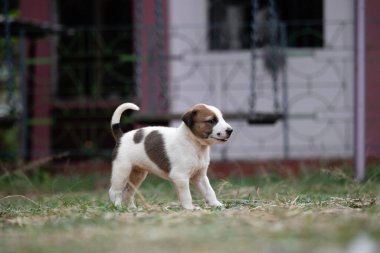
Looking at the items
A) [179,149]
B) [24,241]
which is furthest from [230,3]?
[24,241]

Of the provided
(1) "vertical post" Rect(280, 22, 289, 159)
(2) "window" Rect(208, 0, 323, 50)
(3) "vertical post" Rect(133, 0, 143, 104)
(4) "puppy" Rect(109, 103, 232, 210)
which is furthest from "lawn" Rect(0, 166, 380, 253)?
(2) "window" Rect(208, 0, 323, 50)

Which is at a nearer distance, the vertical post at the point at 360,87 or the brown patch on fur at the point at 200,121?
the brown patch on fur at the point at 200,121

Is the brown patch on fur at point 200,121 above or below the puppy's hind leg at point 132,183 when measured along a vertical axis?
above

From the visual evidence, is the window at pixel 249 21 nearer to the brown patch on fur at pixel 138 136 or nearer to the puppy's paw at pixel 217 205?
the brown patch on fur at pixel 138 136

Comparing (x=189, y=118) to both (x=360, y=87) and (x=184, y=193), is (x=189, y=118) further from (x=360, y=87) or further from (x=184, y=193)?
(x=360, y=87)

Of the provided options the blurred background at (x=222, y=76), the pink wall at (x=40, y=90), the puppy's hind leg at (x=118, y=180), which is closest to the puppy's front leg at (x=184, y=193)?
the puppy's hind leg at (x=118, y=180)

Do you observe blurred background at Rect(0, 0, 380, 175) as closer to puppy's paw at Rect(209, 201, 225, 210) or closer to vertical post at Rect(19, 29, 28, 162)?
vertical post at Rect(19, 29, 28, 162)

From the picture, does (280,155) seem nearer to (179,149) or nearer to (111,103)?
(111,103)

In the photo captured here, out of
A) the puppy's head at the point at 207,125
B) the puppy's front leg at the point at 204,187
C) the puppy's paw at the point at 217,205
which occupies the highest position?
the puppy's head at the point at 207,125

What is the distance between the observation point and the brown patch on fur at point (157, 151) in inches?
204

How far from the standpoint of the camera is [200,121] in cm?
516

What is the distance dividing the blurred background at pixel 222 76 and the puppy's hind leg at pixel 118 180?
3.86 metres

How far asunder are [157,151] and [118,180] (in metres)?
0.39

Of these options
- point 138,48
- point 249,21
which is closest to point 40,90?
point 138,48
